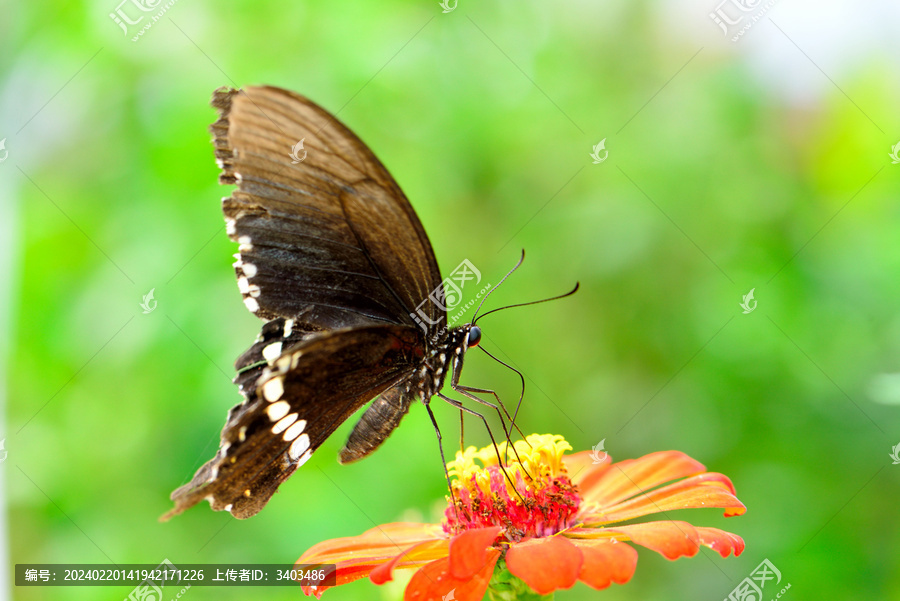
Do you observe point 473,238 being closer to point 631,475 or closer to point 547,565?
point 631,475

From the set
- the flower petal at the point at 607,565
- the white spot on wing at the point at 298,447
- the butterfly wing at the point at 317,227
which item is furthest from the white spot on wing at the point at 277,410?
the flower petal at the point at 607,565

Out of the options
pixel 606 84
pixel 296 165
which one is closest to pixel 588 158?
pixel 606 84

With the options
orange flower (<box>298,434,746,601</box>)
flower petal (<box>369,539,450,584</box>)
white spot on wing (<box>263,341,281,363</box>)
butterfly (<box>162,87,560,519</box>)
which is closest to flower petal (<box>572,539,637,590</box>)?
orange flower (<box>298,434,746,601</box>)

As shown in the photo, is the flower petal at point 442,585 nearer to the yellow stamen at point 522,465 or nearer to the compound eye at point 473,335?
the yellow stamen at point 522,465

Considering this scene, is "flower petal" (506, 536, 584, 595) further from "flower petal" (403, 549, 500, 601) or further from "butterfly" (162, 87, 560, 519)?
"butterfly" (162, 87, 560, 519)

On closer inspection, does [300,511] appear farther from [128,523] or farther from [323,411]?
[323,411]

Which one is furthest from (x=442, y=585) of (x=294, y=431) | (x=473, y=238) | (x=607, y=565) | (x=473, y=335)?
(x=473, y=238)
